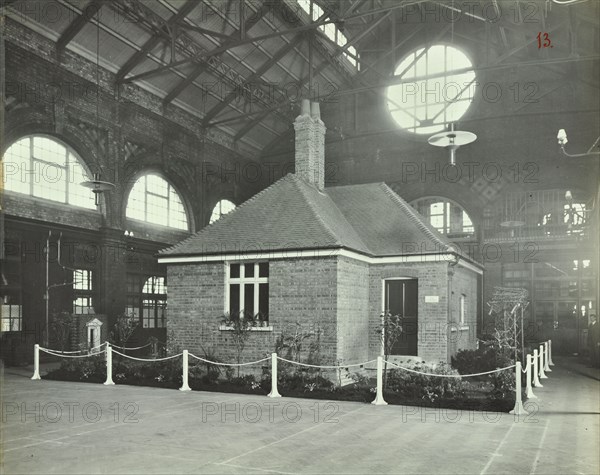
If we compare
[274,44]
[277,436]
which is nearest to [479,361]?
[277,436]

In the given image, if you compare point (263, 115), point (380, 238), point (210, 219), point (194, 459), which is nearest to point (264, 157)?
point (263, 115)

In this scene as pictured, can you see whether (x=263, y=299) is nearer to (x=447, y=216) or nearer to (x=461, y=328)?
(x=461, y=328)

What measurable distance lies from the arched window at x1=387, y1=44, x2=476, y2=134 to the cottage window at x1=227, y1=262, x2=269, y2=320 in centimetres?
1486

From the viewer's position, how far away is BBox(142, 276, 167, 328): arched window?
23.8 metres

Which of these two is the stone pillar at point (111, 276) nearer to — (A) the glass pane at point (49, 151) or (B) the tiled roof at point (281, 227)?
(A) the glass pane at point (49, 151)

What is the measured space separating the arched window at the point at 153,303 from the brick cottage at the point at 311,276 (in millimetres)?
8544

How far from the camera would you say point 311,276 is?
1420 cm

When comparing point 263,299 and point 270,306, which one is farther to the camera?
point 263,299

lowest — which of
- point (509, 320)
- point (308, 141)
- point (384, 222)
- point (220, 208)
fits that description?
point (509, 320)

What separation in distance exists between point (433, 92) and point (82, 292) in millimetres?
18110

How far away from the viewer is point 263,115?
93.2ft

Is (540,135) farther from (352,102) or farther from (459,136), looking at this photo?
(459,136)

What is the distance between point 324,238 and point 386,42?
18.2 metres

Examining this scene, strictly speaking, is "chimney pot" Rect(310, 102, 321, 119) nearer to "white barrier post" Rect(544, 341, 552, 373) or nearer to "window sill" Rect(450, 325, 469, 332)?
"window sill" Rect(450, 325, 469, 332)
